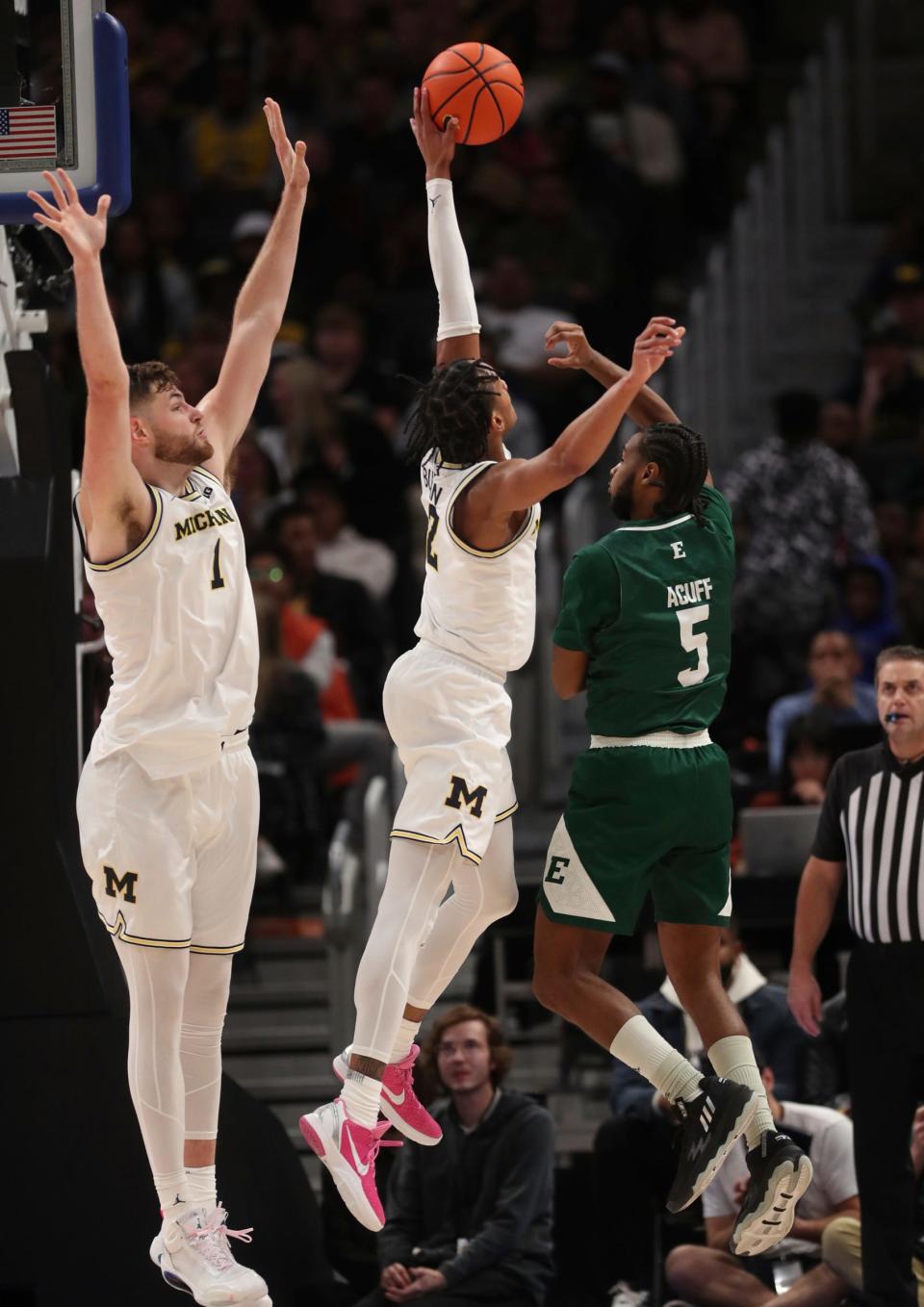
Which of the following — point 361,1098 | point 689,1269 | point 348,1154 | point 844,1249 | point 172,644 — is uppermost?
point 172,644

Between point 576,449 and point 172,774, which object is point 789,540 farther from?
point 172,774

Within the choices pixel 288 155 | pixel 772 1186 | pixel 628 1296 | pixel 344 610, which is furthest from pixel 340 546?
pixel 772 1186

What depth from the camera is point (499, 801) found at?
671cm

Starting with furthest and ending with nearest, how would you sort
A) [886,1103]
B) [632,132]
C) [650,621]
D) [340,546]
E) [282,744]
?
[632,132] < [340,546] < [282,744] < [886,1103] < [650,621]

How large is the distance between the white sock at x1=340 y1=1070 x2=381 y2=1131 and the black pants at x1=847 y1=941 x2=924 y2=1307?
90.9 inches

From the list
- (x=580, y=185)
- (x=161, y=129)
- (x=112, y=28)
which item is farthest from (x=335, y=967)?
(x=161, y=129)

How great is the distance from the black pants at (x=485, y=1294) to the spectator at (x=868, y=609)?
4439mm

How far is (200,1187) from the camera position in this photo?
673 centimetres

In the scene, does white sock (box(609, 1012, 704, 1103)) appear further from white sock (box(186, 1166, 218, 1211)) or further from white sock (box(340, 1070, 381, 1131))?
white sock (box(186, 1166, 218, 1211))

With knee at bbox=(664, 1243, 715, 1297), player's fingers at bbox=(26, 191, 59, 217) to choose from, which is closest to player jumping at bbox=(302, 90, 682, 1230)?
player's fingers at bbox=(26, 191, 59, 217)

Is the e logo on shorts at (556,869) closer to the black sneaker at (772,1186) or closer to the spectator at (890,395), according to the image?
the black sneaker at (772,1186)

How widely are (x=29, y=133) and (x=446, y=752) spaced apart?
2313 millimetres

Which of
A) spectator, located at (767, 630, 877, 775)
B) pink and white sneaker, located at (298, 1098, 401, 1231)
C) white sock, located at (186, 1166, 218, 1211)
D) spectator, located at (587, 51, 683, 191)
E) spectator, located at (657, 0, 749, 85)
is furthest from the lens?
spectator, located at (657, 0, 749, 85)

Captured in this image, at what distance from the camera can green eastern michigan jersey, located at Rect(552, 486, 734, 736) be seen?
6613 mm
